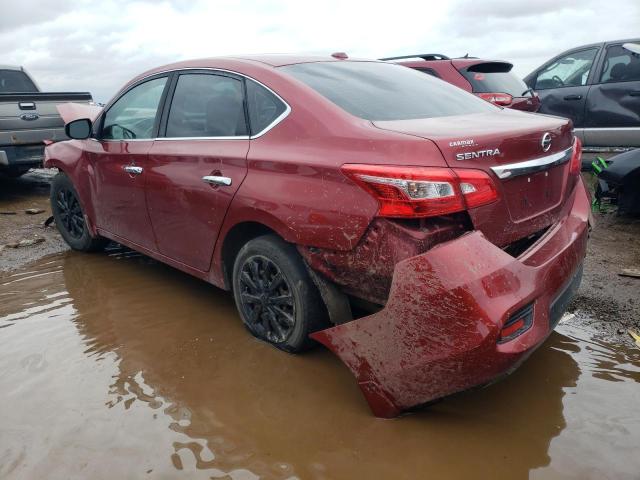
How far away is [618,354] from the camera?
→ 304 centimetres

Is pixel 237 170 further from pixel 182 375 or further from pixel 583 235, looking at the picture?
pixel 583 235

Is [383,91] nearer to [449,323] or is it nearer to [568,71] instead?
[449,323]

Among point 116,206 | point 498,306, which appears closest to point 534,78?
point 116,206

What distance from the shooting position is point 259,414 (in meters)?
2.60

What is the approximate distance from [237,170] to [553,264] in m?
1.64

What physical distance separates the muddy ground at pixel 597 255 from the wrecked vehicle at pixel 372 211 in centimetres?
92

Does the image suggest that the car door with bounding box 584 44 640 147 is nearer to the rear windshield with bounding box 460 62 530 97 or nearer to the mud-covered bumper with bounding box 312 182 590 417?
the rear windshield with bounding box 460 62 530 97

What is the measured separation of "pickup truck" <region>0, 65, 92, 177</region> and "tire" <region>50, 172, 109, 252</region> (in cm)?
239

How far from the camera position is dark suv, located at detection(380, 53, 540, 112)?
6688 mm

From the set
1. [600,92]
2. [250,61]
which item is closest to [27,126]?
[250,61]

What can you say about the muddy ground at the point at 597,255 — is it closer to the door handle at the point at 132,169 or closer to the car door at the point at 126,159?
the car door at the point at 126,159

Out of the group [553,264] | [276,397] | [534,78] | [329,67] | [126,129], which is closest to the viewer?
[553,264]

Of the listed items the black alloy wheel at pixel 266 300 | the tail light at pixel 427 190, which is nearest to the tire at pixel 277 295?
the black alloy wheel at pixel 266 300

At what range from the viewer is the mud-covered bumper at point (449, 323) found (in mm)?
2127
